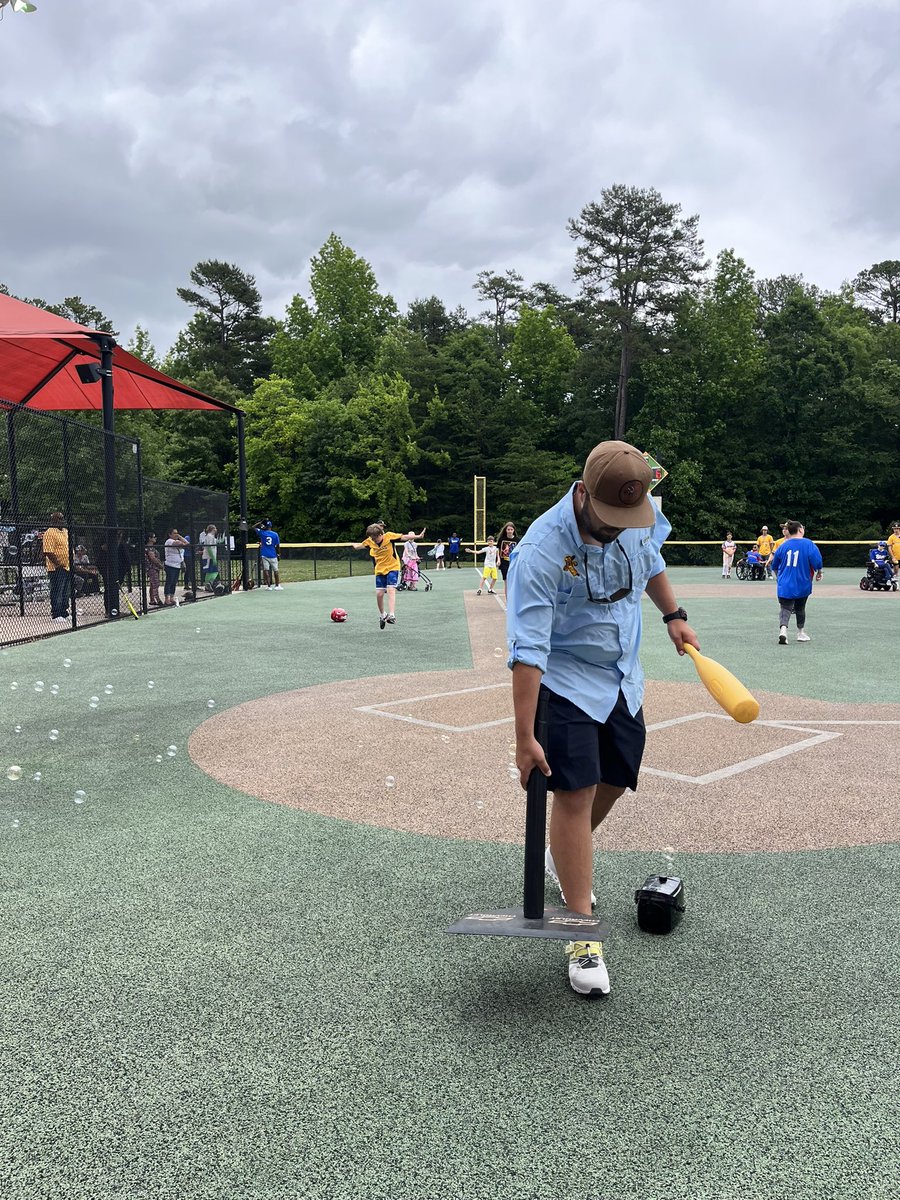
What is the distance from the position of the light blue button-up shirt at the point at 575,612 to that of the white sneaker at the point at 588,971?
834mm

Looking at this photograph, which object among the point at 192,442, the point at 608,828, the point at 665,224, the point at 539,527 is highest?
the point at 665,224

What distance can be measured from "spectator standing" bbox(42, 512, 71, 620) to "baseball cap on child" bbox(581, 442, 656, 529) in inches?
403

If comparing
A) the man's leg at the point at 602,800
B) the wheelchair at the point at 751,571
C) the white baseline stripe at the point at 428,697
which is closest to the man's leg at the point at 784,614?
the white baseline stripe at the point at 428,697

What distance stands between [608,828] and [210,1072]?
8.85 ft

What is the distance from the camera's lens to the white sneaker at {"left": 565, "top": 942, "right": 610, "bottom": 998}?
296 centimetres

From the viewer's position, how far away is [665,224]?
2158 inches

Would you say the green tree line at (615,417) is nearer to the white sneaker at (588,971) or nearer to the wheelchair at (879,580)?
the wheelchair at (879,580)

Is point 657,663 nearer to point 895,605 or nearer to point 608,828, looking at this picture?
point 608,828

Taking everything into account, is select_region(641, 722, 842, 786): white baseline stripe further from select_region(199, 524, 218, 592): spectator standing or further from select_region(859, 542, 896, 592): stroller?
select_region(859, 542, 896, 592): stroller

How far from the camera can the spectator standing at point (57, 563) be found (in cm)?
1177

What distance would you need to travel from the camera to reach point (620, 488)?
277 centimetres

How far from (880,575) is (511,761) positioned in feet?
72.1

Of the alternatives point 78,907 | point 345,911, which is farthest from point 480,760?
point 78,907

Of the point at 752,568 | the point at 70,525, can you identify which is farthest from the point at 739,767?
the point at 752,568
